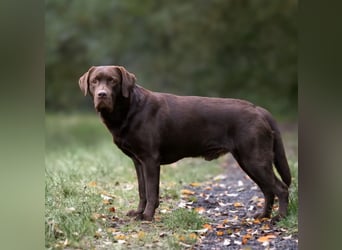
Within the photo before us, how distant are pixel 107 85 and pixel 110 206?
2.65 feet

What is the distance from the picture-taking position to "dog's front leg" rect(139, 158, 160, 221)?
3.55 m

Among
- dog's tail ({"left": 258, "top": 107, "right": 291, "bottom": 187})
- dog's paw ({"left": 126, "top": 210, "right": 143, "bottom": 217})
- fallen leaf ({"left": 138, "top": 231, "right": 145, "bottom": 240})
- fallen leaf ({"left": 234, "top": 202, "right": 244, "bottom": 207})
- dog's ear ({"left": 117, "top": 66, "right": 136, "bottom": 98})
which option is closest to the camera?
fallen leaf ({"left": 138, "top": 231, "right": 145, "bottom": 240})

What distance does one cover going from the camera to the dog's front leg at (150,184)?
3.55m

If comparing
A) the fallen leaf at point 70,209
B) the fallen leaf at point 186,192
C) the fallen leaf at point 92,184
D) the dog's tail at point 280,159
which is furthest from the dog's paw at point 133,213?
the dog's tail at point 280,159

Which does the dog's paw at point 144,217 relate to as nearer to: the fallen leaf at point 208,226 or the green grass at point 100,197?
the green grass at point 100,197

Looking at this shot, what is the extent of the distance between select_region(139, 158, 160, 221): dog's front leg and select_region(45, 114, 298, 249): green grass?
79mm

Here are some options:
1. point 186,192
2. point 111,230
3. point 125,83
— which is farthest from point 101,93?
point 186,192

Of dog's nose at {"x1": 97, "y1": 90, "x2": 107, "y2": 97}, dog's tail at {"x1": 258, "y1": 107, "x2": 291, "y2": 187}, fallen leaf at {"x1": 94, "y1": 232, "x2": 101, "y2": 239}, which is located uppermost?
dog's nose at {"x1": 97, "y1": 90, "x2": 107, "y2": 97}

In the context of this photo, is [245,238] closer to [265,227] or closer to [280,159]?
[265,227]

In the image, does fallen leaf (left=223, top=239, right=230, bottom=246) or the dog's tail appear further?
the dog's tail

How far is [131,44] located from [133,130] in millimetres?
5268

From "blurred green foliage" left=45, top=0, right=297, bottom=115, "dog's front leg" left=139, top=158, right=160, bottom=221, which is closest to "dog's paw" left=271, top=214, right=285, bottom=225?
"dog's front leg" left=139, top=158, right=160, bottom=221

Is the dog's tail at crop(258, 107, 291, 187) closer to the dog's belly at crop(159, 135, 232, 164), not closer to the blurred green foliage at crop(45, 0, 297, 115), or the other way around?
the dog's belly at crop(159, 135, 232, 164)

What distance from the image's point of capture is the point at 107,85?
3.41 m
